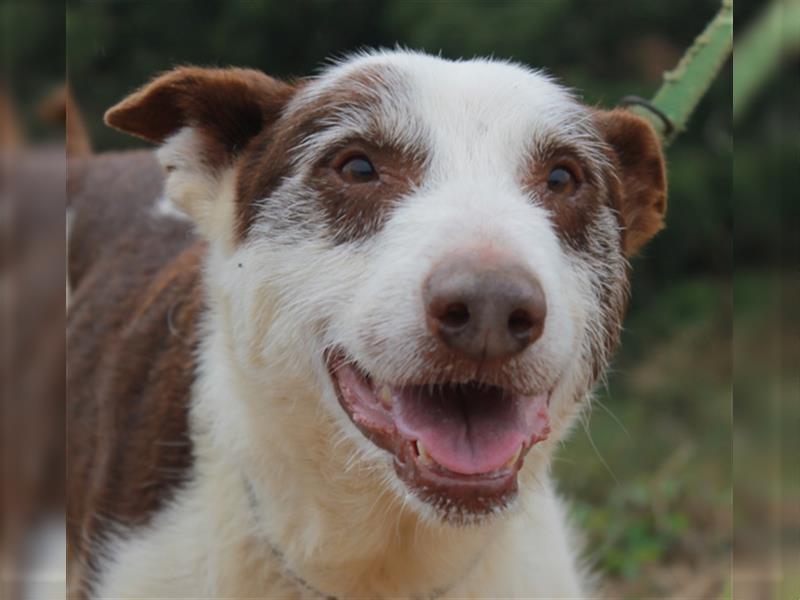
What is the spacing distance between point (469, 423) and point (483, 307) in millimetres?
387

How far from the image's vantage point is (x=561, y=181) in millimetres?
2930

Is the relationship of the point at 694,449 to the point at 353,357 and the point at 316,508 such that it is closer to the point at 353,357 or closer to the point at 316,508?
the point at 316,508

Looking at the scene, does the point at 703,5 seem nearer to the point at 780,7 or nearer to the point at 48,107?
the point at 780,7

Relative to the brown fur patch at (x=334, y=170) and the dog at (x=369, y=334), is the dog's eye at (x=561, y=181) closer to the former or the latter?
the dog at (x=369, y=334)

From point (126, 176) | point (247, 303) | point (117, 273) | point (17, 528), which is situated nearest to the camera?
point (17, 528)

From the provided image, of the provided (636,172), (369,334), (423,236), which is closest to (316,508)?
(369,334)

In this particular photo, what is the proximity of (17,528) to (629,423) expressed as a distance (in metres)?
6.32

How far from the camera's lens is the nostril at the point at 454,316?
7.63 ft

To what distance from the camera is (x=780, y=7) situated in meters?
2.26

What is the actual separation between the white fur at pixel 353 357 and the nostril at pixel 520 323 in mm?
110

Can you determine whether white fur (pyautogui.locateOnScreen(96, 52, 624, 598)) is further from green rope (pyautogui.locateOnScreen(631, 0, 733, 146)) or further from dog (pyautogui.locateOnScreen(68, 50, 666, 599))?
green rope (pyautogui.locateOnScreen(631, 0, 733, 146))

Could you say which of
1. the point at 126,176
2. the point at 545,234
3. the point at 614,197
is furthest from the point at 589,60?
the point at 545,234

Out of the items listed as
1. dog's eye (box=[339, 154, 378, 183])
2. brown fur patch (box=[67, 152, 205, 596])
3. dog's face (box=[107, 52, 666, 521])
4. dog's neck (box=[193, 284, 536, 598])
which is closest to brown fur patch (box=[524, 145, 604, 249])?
dog's face (box=[107, 52, 666, 521])

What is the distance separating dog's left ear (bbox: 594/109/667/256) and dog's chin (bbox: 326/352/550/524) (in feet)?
2.56
